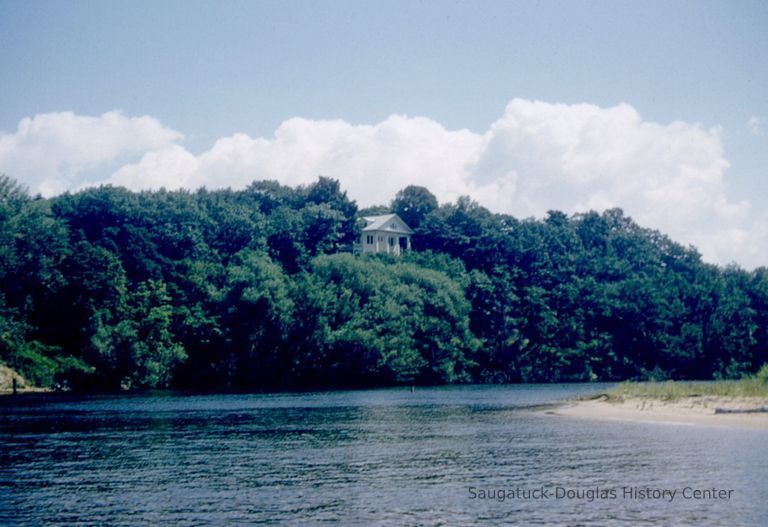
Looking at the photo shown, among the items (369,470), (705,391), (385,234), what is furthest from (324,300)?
(369,470)

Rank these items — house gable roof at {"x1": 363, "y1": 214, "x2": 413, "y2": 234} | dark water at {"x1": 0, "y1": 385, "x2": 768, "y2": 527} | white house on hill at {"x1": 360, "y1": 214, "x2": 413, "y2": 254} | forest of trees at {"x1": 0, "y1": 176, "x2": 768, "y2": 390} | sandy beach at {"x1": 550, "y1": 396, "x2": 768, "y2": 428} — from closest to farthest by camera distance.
→ dark water at {"x1": 0, "y1": 385, "x2": 768, "y2": 527}, sandy beach at {"x1": 550, "y1": 396, "x2": 768, "y2": 428}, forest of trees at {"x1": 0, "y1": 176, "x2": 768, "y2": 390}, house gable roof at {"x1": 363, "y1": 214, "x2": 413, "y2": 234}, white house on hill at {"x1": 360, "y1": 214, "x2": 413, "y2": 254}

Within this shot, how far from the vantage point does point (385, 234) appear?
5723 inches

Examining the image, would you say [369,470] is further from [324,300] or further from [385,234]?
[385,234]

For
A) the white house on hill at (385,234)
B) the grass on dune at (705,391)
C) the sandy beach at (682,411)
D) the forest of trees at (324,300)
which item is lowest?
the sandy beach at (682,411)

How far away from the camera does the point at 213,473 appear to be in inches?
1264

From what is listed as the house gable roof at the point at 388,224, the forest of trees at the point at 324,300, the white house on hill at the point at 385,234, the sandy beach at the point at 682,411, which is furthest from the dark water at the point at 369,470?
the white house on hill at the point at 385,234

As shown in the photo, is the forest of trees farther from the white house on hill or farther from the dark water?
the dark water

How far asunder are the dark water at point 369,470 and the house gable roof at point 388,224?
3491 inches

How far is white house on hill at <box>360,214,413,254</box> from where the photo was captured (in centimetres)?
14400

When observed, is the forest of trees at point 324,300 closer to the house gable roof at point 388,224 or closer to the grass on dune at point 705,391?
the house gable roof at point 388,224

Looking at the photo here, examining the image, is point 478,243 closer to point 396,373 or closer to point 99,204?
point 396,373

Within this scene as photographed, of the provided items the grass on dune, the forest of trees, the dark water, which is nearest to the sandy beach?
the grass on dune

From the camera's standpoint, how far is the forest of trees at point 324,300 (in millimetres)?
97812

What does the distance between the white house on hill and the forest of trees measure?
12.8ft
